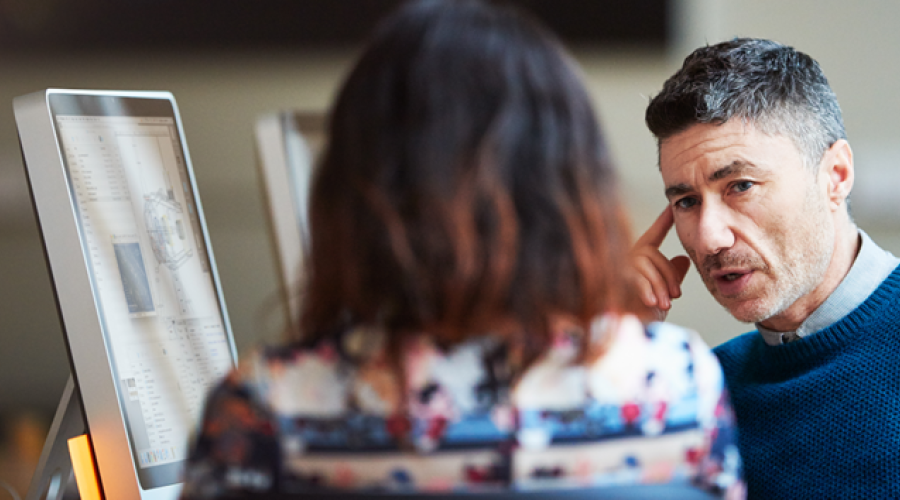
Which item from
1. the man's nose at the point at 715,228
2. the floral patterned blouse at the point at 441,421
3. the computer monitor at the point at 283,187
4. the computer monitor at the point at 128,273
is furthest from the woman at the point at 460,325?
the computer monitor at the point at 283,187

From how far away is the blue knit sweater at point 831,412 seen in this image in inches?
47.1

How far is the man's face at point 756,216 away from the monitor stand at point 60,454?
1142mm

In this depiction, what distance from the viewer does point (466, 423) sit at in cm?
65

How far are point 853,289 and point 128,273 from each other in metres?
1.31

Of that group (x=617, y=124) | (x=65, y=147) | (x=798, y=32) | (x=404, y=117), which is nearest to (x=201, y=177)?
A: (x=65, y=147)

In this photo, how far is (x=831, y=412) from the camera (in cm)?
124

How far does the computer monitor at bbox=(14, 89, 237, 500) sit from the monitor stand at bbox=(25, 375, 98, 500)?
0.17 ft

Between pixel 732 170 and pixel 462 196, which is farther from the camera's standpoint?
pixel 732 170

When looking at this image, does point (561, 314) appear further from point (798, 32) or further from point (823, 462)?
point (798, 32)

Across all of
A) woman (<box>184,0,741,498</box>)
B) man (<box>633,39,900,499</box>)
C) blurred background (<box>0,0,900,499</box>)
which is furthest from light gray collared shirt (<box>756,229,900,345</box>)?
blurred background (<box>0,0,900,499</box>)

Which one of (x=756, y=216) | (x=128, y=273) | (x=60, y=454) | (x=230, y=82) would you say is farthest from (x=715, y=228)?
(x=230, y=82)

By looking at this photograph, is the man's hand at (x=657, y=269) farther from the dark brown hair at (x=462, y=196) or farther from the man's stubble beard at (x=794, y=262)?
the dark brown hair at (x=462, y=196)

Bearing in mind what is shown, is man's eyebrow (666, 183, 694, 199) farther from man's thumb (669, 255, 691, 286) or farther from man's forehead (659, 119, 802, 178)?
man's thumb (669, 255, 691, 286)

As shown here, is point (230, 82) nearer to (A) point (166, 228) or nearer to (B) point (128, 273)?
(A) point (166, 228)
